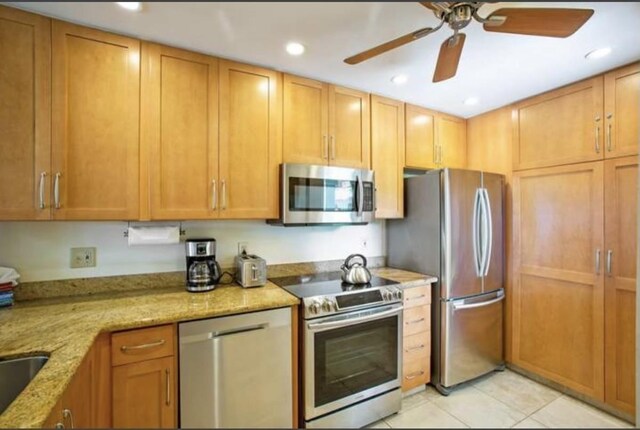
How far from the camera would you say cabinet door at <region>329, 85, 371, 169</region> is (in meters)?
2.26

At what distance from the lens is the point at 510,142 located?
2.57 m

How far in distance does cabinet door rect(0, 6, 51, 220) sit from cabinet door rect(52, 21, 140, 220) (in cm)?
4

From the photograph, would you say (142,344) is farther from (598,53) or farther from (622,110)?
(622,110)

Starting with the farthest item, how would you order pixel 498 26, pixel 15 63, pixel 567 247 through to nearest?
pixel 567 247 → pixel 15 63 → pixel 498 26

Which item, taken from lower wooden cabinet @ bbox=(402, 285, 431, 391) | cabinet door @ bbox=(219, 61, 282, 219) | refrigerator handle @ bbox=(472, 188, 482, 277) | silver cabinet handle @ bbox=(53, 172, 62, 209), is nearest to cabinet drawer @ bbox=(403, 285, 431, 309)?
→ lower wooden cabinet @ bbox=(402, 285, 431, 391)

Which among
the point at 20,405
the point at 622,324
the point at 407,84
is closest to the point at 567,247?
the point at 622,324

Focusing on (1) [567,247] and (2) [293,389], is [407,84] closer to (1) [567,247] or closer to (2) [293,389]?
Result: (1) [567,247]

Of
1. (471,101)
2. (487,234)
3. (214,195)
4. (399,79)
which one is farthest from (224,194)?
(471,101)

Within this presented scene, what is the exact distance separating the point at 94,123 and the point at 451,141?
2710mm

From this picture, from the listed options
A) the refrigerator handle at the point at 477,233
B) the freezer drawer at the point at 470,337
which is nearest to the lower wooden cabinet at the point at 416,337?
the freezer drawer at the point at 470,337

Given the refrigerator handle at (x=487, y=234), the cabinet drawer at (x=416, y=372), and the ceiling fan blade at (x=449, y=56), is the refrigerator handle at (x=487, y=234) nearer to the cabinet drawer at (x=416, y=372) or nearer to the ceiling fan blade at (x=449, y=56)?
the cabinet drawer at (x=416, y=372)

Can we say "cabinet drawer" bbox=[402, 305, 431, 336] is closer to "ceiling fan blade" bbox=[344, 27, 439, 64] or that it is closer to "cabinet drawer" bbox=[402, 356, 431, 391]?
"cabinet drawer" bbox=[402, 356, 431, 391]

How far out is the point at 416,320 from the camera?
2.23m

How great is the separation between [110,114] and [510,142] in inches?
112
